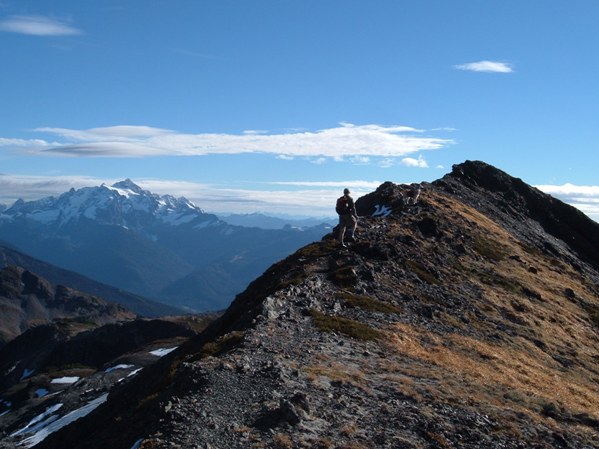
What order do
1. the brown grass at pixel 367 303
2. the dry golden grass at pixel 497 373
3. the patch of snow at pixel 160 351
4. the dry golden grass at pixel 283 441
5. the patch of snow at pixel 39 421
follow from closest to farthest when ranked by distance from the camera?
the dry golden grass at pixel 283 441, the dry golden grass at pixel 497 373, the brown grass at pixel 367 303, the patch of snow at pixel 39 421, the patch of snow at pixel 160 351

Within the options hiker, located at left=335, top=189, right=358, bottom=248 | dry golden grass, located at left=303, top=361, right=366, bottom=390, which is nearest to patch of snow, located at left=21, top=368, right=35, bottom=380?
hiker, located at left=335, top=189, right=358, bottom=248

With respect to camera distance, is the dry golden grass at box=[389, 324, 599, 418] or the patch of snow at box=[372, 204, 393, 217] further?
the patch of snow at box=[372, 204, 393, 217]

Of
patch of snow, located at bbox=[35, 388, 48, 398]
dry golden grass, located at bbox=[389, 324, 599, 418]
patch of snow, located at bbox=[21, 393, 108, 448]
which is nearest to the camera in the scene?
dry golden grass, located at bbox=[389, 324, 599, 418]

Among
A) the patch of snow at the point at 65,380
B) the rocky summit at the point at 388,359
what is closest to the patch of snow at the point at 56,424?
the rocky summit at the point at 388,359

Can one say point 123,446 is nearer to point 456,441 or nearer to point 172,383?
point 172,383

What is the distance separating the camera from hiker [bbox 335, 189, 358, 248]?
47.0 metres

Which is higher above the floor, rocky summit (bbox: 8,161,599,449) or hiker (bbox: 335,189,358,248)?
hiker (bbox: 335,189,358,248)

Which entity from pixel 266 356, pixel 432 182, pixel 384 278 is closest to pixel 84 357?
pixel 432 182

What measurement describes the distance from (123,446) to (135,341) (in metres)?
167

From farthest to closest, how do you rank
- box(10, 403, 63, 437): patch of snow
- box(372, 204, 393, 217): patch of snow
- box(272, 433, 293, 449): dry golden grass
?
box(10, 403, 63, 437): patch of snow → box(372, 204, 393, 217): patch of snow → box(272, 433, 293, 449): dry golden grass

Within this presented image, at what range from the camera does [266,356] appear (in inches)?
1035

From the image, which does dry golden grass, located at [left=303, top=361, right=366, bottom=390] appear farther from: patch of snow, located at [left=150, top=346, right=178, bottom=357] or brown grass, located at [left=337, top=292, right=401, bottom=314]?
patch of snow, located at [left=150, top=346, right=178, bottom=357]

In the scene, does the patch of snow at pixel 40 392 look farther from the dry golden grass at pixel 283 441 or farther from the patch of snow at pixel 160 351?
the dry golden grass at pixel 283 441

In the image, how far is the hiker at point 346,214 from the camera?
1851 inches
